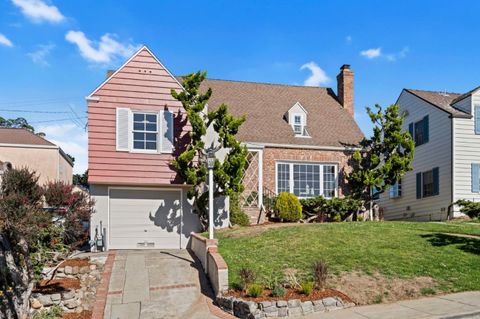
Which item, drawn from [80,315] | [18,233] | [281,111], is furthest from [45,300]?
[281,111]

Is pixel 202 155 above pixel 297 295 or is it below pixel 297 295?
above

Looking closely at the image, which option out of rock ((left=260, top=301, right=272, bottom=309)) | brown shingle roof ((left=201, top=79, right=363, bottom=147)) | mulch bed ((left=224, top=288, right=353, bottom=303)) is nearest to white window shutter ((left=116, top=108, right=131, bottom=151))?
brown shingle roof ((left=201, top=79, right=363, bottom=147))

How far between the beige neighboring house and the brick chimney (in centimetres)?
1943

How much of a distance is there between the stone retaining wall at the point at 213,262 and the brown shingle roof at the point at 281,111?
8.01m

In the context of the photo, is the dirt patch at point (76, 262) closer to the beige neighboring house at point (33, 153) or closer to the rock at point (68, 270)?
the rock at point (68, 270)


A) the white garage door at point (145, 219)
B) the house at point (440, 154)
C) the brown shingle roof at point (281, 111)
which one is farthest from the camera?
the brown shingle roof at point (281, 111)

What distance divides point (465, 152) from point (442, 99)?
11.8 ft

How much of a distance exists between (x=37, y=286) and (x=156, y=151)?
684 cm

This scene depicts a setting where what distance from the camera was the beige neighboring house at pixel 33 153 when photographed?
1237 inches

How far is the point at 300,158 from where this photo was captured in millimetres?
21734

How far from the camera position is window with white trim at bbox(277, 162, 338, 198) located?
21.5m

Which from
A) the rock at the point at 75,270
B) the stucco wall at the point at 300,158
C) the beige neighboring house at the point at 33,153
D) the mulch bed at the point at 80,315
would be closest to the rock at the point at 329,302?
the mulch bed at the point at 80,315

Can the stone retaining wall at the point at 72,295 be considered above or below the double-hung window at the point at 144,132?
below

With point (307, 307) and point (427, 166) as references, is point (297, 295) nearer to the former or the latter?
point (307, 307)
